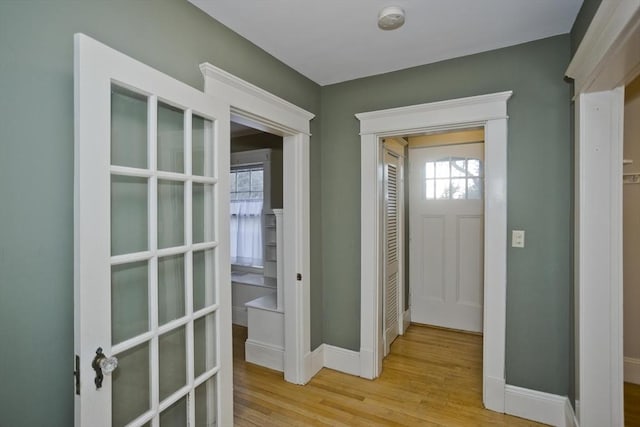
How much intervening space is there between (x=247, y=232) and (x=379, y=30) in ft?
10.5

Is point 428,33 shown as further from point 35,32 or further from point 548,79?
point 35,32

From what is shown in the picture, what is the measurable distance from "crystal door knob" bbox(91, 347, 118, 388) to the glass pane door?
0.05 meters

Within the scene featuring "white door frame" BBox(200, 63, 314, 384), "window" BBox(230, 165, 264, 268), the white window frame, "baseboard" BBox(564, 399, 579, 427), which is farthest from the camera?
"window" BBox(230, 165, 264, 268)

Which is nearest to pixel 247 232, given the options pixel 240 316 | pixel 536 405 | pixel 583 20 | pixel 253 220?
pixel 253 220

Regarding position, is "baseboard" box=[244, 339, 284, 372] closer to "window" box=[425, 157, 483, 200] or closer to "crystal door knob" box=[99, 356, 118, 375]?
"crystal door knob" box=[99, 356, 118, 375]

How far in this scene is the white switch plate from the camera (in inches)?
86.0

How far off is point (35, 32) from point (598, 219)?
2.69 m

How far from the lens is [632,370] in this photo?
2.47 meters

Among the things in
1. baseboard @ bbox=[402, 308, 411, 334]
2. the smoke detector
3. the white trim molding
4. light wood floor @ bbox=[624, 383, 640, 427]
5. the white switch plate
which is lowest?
light wood floor @ bbox=[624, 383, 640, 427]

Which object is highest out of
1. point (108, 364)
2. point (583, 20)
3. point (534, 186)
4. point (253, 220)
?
point (583, 20)

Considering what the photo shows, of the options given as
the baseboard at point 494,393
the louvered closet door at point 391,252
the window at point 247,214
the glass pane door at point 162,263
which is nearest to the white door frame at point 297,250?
the louvered closet door at point 391,252

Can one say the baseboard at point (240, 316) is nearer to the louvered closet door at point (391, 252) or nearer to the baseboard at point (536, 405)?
the louvered closet door at point (391, 252)

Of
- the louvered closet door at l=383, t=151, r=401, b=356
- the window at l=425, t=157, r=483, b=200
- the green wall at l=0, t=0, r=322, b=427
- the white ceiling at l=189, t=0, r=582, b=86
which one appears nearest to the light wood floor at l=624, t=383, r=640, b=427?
the louvered closet door at l=383, t=151, r=401, b=356

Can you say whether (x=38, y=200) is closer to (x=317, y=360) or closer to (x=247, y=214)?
(x=317, y=360)
